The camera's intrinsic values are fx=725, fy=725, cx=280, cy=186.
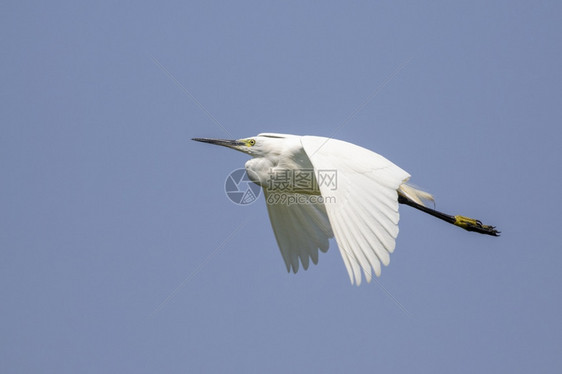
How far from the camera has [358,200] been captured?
604 centimetres

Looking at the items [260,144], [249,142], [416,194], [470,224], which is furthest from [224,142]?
[470,224]

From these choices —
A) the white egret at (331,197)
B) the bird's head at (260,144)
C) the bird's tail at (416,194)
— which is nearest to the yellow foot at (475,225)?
the white egret at (331,197)

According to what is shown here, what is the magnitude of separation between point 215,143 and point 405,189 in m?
2.22

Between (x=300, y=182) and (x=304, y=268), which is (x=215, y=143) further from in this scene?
(x=304, y=268)

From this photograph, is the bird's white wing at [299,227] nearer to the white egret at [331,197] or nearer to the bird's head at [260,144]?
the white egret at [331,197]

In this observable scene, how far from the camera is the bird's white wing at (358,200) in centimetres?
559

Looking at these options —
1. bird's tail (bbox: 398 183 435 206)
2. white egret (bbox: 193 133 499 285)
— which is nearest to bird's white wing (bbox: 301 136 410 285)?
white egret (bbox: 193 133 499 285)

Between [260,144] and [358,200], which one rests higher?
[260,144]

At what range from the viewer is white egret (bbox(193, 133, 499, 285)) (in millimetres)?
5684

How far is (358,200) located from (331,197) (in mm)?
235

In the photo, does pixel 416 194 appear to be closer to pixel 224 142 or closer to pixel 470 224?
pixel 470 224

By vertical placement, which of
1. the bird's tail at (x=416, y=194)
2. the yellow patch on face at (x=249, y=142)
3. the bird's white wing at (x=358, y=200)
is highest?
the bird's tail at (x=416, y=194)

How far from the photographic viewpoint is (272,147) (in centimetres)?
759

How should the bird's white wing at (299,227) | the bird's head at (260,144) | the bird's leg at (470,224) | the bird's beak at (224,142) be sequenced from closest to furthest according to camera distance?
the bird's head at (260,144), the bird's beak at (224,142), the bird's white wing at (299,227), the bird's leg at (470,224)
